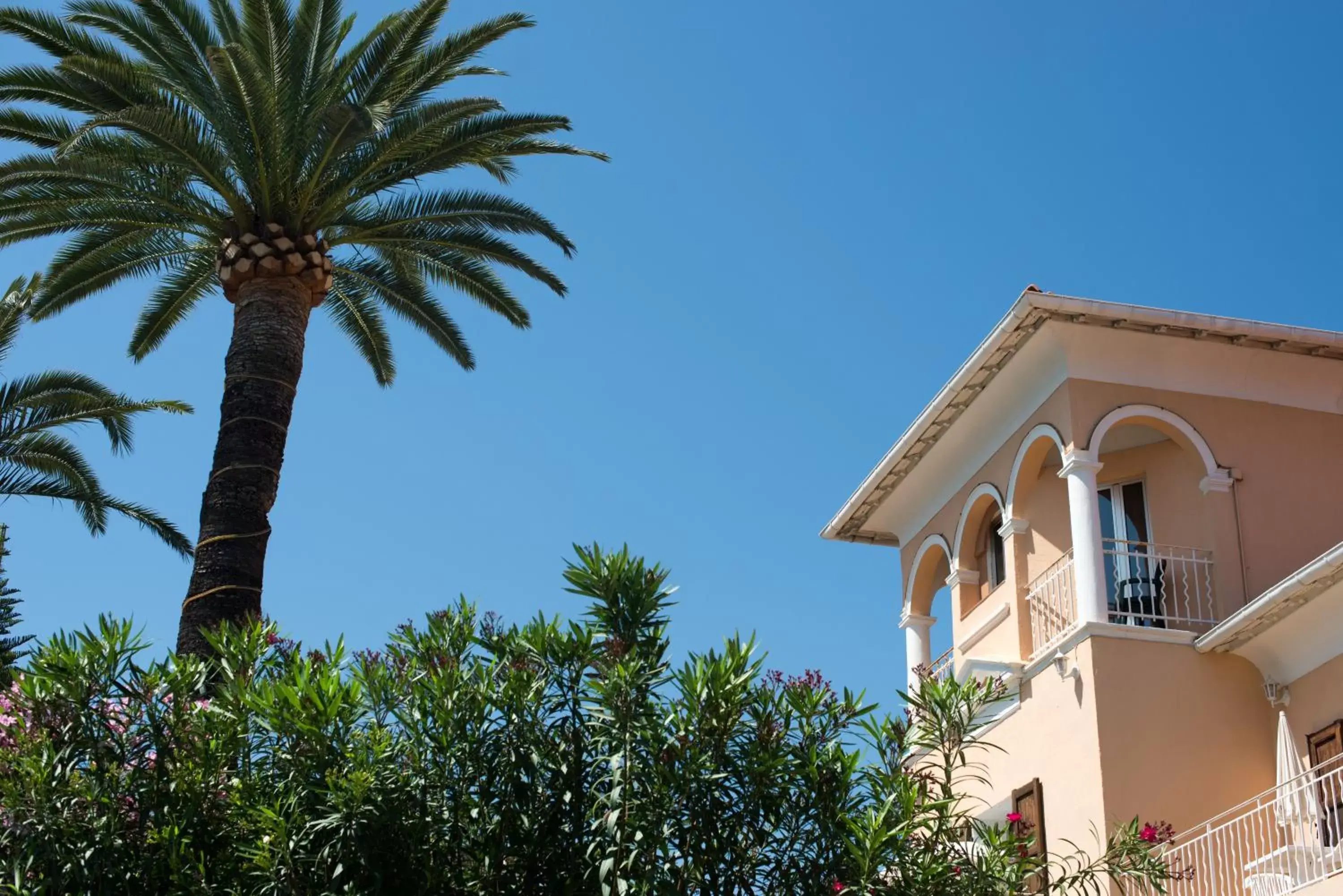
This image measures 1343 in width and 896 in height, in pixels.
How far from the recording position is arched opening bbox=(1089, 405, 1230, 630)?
15680mm

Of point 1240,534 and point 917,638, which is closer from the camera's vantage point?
point 1240,534

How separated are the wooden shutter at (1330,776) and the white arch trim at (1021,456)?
3.83m

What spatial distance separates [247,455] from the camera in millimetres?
13133

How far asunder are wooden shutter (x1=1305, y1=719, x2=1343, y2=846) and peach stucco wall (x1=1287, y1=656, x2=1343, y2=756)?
3.5 inches

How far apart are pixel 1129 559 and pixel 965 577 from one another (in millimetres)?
2576

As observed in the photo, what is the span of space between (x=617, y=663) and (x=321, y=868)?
1.81 metres

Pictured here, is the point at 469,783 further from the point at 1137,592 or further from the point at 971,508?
the point at 971,508

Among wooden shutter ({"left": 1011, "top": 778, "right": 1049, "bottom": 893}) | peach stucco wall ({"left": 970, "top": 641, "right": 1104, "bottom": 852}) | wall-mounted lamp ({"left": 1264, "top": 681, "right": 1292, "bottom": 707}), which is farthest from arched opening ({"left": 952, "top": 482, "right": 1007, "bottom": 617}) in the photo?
wall-mounted lamp ({"left": 1264, "top": 681, "right": 1292, "bottom": 707})

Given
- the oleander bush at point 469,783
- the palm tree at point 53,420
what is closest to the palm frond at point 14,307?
the palm tree at point 53,420

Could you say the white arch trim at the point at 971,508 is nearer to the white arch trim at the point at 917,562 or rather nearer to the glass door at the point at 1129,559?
the white arch trim at the point at 917,562

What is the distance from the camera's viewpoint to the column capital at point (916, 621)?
19.8 meters

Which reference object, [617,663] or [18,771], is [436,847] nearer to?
[617,663]

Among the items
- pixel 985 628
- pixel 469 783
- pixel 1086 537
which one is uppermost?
pixel 1086 537

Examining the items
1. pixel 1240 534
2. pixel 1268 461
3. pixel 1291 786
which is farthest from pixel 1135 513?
pixel 1291 786
